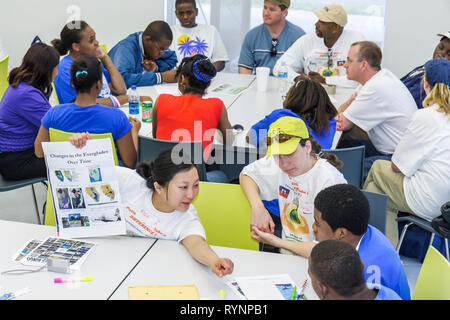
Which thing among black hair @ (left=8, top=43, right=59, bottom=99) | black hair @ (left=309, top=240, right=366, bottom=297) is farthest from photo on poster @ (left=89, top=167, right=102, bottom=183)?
black hair @ (left=8, top=43, right=59, bottom=99)

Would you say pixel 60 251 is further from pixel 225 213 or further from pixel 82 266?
pixel 225 213

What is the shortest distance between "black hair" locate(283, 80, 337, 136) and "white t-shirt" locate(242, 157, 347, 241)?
619 millimetres

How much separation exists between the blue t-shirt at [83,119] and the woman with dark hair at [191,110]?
1.00ft

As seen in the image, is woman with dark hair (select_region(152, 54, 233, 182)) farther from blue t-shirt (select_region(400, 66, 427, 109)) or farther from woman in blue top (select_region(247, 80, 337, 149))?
blue t-shirt (select_region(400, 66, 427, 109))

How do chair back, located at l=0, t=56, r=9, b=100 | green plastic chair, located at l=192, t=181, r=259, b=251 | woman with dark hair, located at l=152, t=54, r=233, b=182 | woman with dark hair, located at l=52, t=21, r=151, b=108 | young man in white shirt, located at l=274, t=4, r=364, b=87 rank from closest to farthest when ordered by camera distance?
green plastic chair, located at l=192, t=181, r=259, b=251 → woman with dark hair, located at l=152, t=54, r=233, b=182 → woman with dark hair, located at l=52, t=21, r=151, b=108 → chair back, located at l=0, t=56, r=9, b=100 → young man in white shirt, located at l=274, t=4, r=364, b=87

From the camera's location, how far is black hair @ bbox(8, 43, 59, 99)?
3.20 m

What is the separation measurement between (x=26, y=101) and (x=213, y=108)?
117 centimetres

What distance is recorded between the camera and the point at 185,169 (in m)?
2.09

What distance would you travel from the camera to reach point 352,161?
112 inches

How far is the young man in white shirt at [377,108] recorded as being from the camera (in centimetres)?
357

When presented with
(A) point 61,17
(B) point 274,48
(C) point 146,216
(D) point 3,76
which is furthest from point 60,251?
(A) point 61,17

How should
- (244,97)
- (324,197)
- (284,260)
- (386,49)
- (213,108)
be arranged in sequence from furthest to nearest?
(386,49), (244,97), (213,108), (284,260), (324,197)
